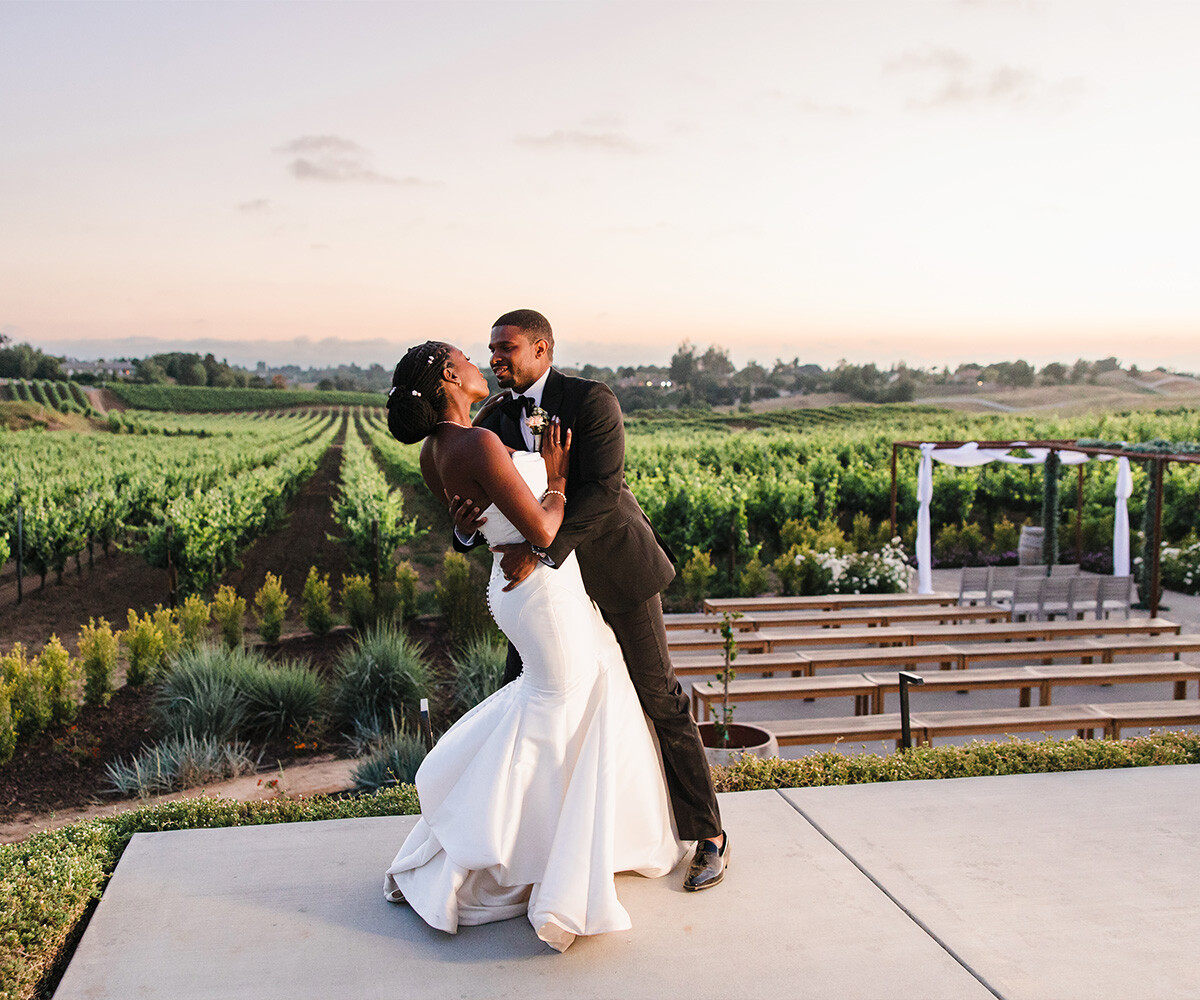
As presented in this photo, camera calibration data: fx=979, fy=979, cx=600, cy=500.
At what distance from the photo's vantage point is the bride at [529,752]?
110 inches

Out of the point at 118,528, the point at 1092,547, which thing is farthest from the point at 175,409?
the point at 1092,547

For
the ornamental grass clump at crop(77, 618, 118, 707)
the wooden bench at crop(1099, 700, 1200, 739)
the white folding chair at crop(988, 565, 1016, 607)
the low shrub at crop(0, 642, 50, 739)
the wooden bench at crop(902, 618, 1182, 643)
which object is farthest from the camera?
the white folding chair at crop(988, 565, 1016, 607)

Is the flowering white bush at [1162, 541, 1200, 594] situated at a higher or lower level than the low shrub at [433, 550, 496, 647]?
lower

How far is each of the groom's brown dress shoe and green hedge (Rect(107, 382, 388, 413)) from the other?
73999 mm

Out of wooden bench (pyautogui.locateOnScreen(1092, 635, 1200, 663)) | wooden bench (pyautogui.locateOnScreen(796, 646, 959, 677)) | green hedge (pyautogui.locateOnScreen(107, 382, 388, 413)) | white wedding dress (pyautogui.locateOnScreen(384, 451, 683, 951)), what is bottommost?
wooden bench (pyautogui.locateOnScreen(1092, 635, 1200, 663))

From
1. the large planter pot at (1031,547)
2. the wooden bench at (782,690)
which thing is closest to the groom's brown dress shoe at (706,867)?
the wooden bench at (782,690)

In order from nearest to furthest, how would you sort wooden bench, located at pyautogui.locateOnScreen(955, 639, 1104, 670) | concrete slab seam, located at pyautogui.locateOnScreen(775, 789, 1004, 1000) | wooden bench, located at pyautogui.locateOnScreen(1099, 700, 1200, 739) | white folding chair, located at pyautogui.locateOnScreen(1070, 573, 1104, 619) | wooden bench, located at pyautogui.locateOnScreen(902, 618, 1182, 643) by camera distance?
concrete slab seam, located at pyautogui.locateOnScreen(775, 789, 1004, 1000), wooden bench, located at pyautogui.locateOnScreen(1099, 700, 1200, 739), wooden bench, located at pyautogui.locateOnScreen(955, 639, 1104, 670), wooden bench, located at pyautogui.locateOnScreen(902, 618, 1182, 643), white folding chair, located at pyautogui.locateOnScreen(1070, 573, 1104, 619)

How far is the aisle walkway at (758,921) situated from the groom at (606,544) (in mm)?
352

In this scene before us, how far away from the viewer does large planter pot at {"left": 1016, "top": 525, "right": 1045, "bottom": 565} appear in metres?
16.6

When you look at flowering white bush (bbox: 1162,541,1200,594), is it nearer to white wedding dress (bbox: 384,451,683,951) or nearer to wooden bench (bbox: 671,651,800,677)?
wooden bench (bbox: 671,651,800,677)

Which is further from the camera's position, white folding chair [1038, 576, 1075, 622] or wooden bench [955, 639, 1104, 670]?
white folding chair [1038, 576, 1075, 622]

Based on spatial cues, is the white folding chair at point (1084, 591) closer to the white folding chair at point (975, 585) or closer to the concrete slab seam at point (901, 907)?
the white folding chair at point (975, 585)

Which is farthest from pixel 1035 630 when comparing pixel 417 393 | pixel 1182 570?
pixel 417 393

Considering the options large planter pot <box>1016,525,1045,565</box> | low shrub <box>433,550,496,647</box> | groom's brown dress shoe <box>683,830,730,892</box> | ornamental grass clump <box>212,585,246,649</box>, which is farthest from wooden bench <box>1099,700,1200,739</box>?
large planter pot <box>1016,525,1045,565</box>
